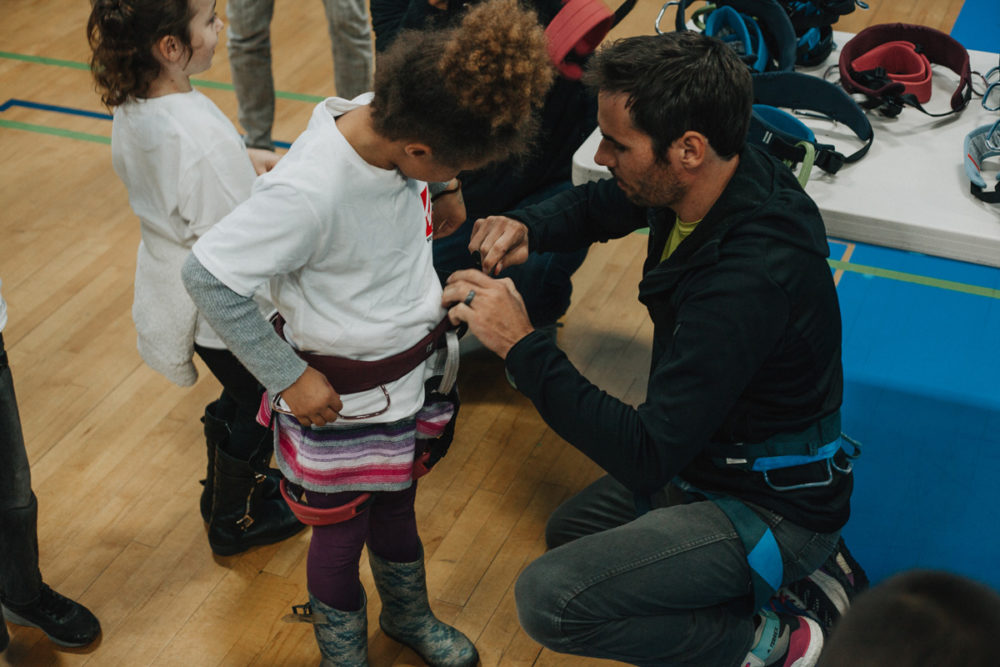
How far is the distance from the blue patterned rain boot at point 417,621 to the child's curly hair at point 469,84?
0.91m

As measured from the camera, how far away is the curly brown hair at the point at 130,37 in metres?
1.69

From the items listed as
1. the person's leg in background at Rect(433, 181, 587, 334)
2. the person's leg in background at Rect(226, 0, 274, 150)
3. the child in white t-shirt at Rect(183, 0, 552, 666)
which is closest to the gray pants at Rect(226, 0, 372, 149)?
the person's leg in background at Rect(226, 0, 274, 150)

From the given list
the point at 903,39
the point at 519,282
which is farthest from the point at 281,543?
the point at 903,39

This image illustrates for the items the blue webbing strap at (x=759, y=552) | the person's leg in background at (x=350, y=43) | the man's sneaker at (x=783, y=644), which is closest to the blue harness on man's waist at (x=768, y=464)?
the blue webbing strap at (x=759, y=552)

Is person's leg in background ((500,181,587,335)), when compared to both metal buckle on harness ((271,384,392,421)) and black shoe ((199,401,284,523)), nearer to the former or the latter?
black shoe ((199,401,284,523))

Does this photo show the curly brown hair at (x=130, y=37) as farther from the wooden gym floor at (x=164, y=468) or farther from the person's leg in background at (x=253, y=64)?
the person's leg in background at (x=253, y=64)

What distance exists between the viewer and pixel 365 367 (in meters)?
1.58

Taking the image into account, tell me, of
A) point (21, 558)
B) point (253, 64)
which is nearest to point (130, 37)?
point (21, 558)

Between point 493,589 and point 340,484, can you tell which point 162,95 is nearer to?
point 340,484

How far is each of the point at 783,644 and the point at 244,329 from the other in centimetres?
121

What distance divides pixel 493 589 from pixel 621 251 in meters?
1.48

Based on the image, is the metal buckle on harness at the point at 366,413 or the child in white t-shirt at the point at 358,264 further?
the metal buckle on harness at the point at 366,413

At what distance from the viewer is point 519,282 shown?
2.60 m

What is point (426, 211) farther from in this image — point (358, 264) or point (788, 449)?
point (788, 449)
